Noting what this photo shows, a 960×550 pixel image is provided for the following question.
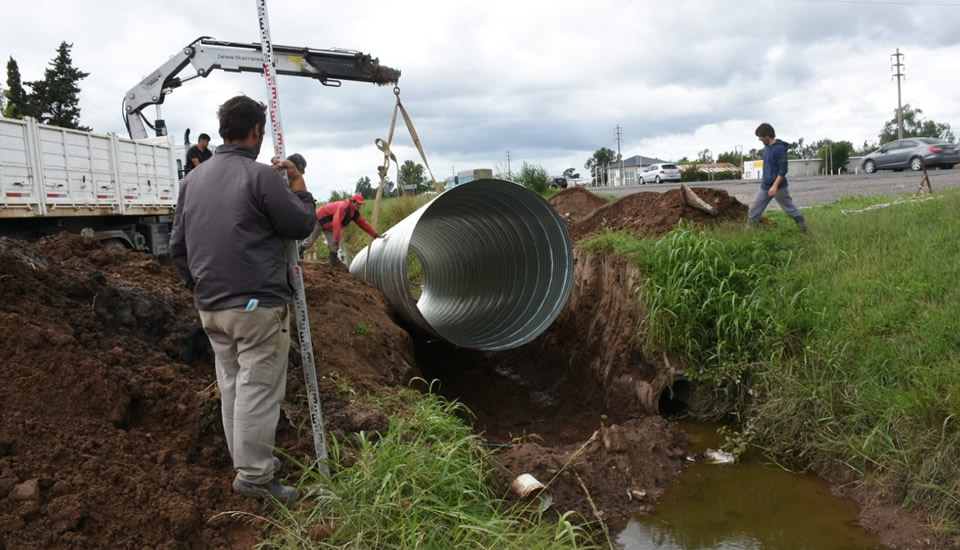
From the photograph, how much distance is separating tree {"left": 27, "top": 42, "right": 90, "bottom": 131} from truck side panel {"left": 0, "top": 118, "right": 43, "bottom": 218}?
79.3 ft

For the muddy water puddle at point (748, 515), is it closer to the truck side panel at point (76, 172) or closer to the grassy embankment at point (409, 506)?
the grassy embankment at point (409, 506)

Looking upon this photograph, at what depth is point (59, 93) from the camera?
102 ft

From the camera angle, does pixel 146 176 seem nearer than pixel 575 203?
No

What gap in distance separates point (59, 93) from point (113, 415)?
3301 centimetres

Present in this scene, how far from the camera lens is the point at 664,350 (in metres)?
6.89

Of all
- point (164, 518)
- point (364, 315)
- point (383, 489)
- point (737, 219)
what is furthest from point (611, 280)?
point (164, 518)

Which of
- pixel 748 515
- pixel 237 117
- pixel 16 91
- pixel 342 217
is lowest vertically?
pixel 748 515

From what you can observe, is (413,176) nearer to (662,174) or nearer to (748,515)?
(662,174)

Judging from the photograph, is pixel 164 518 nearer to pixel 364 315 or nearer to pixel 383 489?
pixel 383 489

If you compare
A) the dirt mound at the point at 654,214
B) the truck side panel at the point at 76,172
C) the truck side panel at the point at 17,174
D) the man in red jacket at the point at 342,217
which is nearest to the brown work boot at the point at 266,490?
the man in red jacket at the point at 342,217

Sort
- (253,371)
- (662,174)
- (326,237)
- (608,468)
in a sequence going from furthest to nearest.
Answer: (662,174) < (326,237) < (608,468) < (253,371)

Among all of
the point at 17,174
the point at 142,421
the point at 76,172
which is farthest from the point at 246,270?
the point at 76,172

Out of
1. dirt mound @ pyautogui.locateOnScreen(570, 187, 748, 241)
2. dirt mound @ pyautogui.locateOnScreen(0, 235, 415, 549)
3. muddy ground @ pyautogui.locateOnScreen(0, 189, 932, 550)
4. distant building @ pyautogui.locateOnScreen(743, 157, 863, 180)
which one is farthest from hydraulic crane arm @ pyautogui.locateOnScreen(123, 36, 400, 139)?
distant building @ pyautogui.locateOnScreen(743, 157, 863, 180)

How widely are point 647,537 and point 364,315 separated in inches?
143
